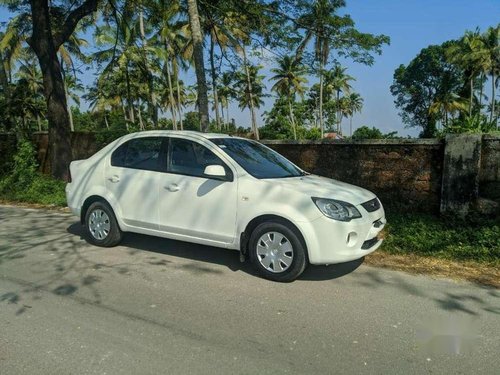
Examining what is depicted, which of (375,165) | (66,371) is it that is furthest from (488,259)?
(66,371)

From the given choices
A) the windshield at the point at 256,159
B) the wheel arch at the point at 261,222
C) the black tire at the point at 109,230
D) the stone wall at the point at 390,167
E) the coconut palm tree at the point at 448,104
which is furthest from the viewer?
the coconut palm tree at the point at 448,104

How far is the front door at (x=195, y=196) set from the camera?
5547mm

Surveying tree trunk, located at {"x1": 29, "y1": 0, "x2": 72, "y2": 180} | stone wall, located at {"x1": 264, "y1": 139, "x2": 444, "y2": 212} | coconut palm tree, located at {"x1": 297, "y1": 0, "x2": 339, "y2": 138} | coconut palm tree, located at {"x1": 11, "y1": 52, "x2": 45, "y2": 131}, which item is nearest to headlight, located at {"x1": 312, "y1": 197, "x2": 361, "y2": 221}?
stone wall, located at {"x1": 264, "y1": 139, "x2": 444, "y2": 212}

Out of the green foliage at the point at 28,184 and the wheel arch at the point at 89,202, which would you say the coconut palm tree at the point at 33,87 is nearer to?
the green foliage at the point at 28,184

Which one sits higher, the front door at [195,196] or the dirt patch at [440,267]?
the front door at [195,196]

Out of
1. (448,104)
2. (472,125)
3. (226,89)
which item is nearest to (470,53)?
(448,104)

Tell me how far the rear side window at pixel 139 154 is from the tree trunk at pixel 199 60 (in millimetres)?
5070

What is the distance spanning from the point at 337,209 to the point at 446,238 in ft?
8.80

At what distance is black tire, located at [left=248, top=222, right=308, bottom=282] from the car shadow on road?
28 cm

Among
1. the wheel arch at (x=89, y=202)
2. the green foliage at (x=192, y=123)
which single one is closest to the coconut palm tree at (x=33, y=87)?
the green foliage at (x=192, y=123)

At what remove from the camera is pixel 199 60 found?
11.3 m

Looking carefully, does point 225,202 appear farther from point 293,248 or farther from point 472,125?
point 472,125

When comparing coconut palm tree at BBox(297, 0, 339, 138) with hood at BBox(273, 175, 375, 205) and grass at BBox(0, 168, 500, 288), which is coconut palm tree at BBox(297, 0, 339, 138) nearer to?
grass at BBox(0, 168, 500, 288)

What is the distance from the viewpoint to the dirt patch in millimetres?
5684
